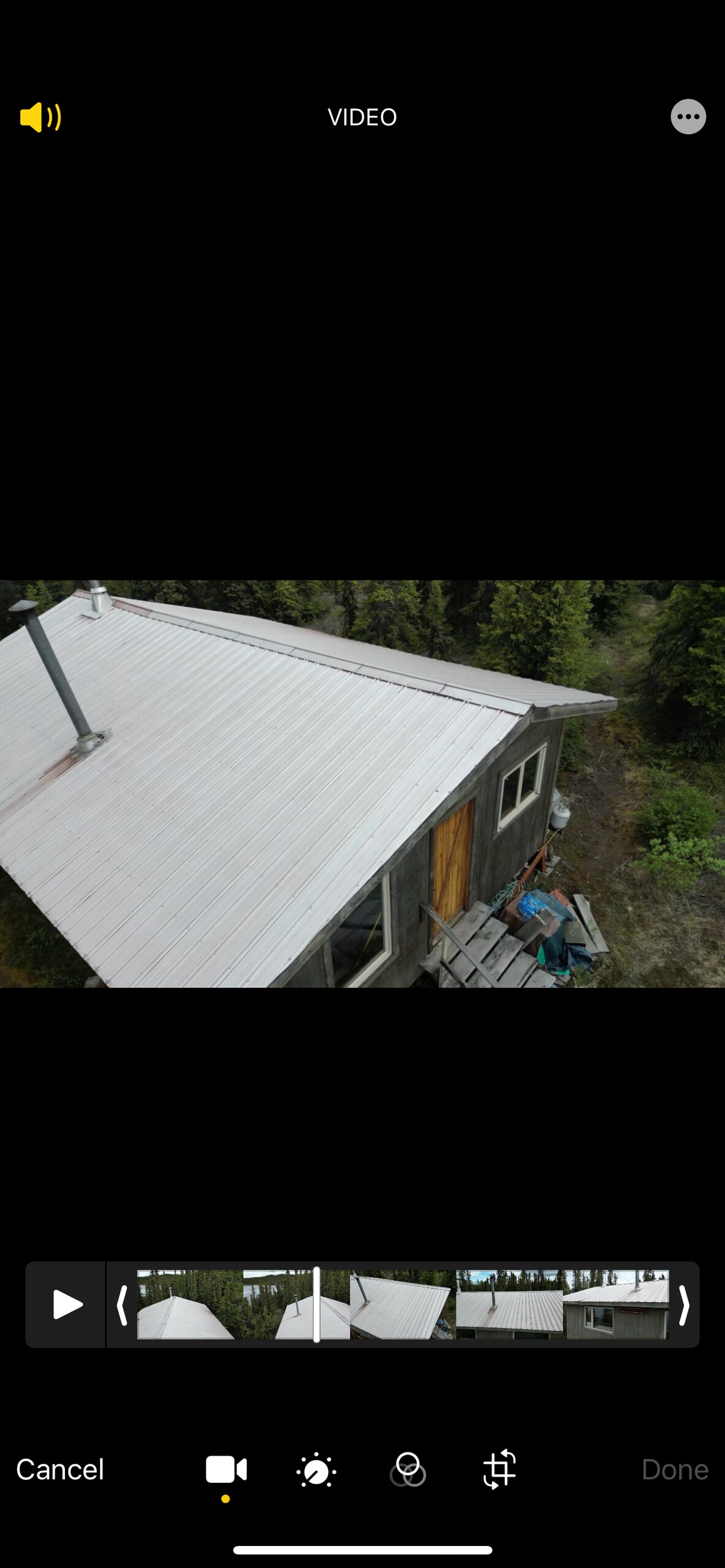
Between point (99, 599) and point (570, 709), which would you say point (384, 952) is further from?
point (99, 599)

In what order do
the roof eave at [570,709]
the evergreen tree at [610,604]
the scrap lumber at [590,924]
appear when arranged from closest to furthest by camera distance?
the roof eave at [570,709] < the scrap lumber at [590,924] < the evergreen tree at [610,604]

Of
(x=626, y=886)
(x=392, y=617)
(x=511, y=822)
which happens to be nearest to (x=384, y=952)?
(x=511, y=822)

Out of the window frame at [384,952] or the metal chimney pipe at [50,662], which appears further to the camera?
the window frame at [384,952]

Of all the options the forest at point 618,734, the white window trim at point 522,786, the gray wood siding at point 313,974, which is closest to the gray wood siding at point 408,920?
the gray wood siding at point 313,974

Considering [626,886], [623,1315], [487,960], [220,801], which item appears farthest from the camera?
[626,886]

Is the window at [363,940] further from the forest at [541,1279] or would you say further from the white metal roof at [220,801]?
the forest at [541,1279]

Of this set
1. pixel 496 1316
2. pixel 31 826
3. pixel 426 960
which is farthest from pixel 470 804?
pixel 496 1316
